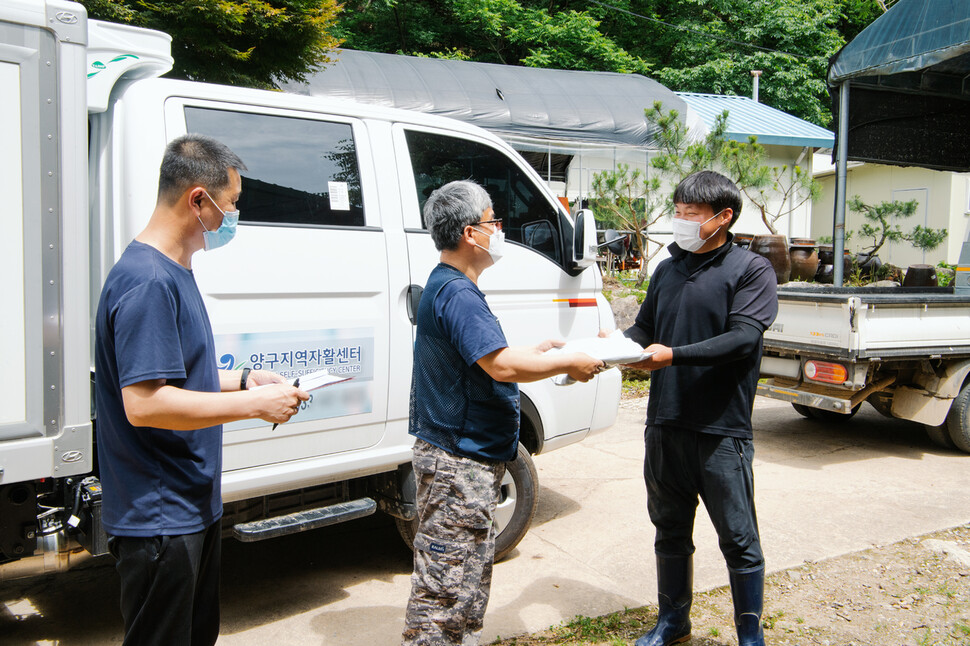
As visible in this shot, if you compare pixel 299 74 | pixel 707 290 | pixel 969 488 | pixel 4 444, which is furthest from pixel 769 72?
pixel 4 444

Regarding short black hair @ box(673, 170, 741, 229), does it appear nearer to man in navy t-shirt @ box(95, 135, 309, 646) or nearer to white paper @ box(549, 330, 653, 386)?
white paper @ box(549, 330, 653, 386)

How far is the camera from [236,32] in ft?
25.4

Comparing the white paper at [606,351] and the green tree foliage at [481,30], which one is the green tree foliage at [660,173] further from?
the green tree foliage at [481,30]

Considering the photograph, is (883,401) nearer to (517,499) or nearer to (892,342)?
(892,342)

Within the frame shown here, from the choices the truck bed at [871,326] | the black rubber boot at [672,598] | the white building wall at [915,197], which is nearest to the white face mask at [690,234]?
the black rubber boot at [672,598]

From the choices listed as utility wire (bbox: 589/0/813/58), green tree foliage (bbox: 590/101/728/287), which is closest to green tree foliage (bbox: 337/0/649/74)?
utility wire (bbox: 589/0/813/58)

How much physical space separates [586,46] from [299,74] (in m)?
15.8

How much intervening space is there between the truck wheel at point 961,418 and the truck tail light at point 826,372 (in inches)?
47.8

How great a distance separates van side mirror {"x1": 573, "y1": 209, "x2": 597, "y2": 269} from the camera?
13.7 ft

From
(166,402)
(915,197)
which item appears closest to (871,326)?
(166,402)

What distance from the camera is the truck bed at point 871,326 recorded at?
5887mm

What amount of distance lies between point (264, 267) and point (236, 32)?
5.45 m

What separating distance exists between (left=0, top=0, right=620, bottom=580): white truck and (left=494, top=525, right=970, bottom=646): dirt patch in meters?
0.86

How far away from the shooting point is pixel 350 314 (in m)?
3.52
